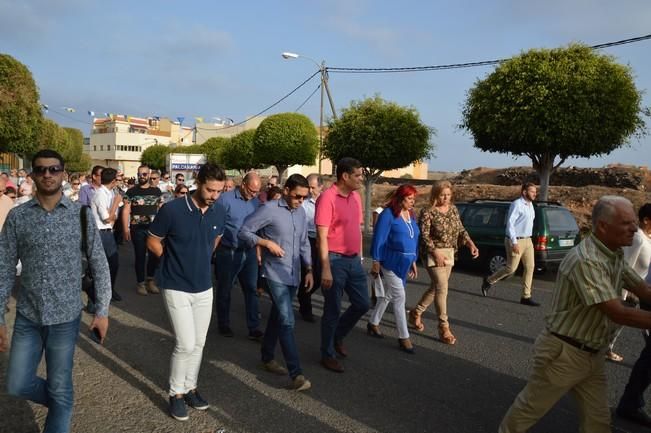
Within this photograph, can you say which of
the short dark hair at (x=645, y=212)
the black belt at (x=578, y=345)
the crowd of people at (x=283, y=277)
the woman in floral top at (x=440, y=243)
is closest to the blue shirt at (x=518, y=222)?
the crowd of people at (x=283, y=277)

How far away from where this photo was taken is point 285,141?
33.2 meters

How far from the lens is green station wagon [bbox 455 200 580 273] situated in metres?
9.66

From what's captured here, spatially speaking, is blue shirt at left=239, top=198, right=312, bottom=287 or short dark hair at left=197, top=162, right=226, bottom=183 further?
blue shirt at left=239, top=198, right=312, bottom=287

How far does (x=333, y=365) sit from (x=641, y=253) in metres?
2.79

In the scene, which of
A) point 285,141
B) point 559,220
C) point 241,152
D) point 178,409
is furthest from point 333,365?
point 241,152

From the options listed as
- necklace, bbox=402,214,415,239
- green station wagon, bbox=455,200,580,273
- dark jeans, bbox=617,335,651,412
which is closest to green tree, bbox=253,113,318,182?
green station wagon, bbox=455,200,580,273

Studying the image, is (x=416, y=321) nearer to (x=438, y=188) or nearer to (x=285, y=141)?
(x=438, y=188)

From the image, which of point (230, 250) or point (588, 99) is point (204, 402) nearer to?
point (230, 250)

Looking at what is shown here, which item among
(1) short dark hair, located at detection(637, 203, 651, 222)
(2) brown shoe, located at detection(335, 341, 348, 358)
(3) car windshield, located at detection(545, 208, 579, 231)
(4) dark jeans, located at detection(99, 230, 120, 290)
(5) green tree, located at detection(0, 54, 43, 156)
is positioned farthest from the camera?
(5) green tree, located at detection(0, 54, 43, 156)

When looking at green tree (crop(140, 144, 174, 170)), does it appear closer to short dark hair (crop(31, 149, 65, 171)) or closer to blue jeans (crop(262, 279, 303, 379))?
blue jeans (crop(262, 279, 303, 379))

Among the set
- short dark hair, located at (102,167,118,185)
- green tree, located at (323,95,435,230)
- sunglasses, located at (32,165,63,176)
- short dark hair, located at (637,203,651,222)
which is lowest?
short dark hair, located at (637,203,651,222)

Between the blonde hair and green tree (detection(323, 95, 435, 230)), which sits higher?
green tree (detection(323, 95, 435, 230))

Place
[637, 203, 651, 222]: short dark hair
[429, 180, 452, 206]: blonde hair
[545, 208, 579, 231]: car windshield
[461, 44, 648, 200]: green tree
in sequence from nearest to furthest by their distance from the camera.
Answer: [637, 203, 651, 222]: short dark hair
[429, 180, 452, 206]: blonde hair
[545, 208, 579, 231]: car windshield
[461, 44, 648, 200]: green tree

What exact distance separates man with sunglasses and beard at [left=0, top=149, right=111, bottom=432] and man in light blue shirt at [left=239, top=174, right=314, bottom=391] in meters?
1.70
